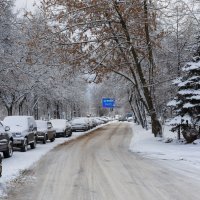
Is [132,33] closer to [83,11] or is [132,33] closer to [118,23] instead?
[118,23]

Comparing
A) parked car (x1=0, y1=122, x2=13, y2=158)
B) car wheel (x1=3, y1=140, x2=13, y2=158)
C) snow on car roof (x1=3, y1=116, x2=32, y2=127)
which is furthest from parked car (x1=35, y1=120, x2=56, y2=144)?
car wheel (x1=3, y1=140, x2=13, y2=158)

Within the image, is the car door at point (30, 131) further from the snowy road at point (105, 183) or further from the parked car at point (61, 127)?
the parked car at point (61, 127)

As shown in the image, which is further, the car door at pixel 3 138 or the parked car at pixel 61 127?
the parked car at pixel 61 127

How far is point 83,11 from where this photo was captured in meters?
26.9

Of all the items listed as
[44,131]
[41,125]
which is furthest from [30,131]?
[41,125]

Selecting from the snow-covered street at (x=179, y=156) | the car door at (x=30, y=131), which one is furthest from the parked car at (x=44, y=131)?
the snow-covered street at (x=179, y=156)

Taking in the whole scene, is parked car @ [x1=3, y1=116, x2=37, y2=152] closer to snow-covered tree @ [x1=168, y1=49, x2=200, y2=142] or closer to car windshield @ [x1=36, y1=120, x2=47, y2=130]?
car windshield @ [x1=36, y1=120, x2=47, y2=130]

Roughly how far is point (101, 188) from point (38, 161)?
8264 millimetres

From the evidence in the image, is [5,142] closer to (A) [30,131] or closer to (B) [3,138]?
(B) [3,138]

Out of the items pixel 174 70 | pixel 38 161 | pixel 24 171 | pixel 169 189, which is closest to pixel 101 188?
pixel 169 189

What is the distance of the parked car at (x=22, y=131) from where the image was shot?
81.8 ft

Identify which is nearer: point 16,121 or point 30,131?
point 16,121

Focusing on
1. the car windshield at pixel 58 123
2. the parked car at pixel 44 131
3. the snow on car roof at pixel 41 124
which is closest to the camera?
the parked car at pixel 44 131

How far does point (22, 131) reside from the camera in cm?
2553
